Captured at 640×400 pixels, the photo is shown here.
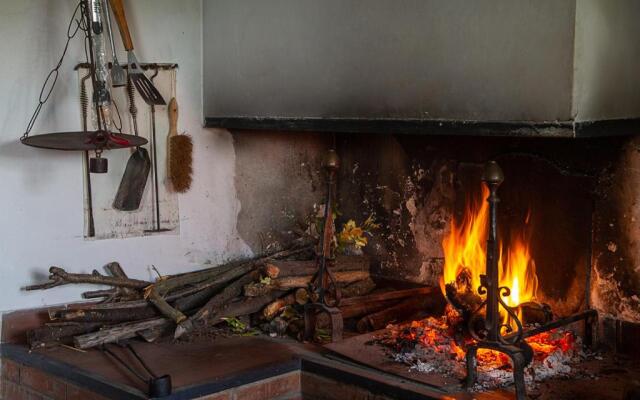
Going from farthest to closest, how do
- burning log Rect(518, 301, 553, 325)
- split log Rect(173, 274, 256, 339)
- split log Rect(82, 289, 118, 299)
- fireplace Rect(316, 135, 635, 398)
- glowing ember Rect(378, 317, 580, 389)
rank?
split log Rect(82, 289, 118, 299) < split log Rect(173, 274, 256, 339) < burning log Rect(518, 301, 553, 325) < fireplace Rect(316, 135, 635, 398) < glowing ember Rect(378, 317, 580, 389)

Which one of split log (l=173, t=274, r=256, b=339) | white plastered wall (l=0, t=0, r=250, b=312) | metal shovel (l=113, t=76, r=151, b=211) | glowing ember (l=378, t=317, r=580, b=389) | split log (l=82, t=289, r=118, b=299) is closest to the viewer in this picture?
glowing ember (l=378, t=317, r=580, b=389)

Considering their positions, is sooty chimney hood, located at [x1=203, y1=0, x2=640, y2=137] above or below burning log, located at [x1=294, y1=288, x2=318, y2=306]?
above

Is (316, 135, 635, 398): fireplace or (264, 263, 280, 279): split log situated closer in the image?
(316, 135, 635, 398): fireplace

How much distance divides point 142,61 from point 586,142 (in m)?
2.17

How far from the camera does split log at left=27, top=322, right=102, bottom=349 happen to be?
12.2 ft

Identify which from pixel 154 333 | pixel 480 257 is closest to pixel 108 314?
pixel 154 333

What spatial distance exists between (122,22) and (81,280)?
1235mm

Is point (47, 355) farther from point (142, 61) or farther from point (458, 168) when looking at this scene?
point (458, 168)

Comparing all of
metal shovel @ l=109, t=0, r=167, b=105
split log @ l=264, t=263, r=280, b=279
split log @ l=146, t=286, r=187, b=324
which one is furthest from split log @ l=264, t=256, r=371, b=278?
metal shovel @ l=109, t=0, r=167, b=105

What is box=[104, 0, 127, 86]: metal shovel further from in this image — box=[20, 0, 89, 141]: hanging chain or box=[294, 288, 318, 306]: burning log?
box=[294, 288, 318, 306]: burning log

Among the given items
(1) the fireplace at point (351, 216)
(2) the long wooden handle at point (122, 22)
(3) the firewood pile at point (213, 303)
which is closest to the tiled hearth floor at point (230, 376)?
(1) the fireplace at point (351, 216)

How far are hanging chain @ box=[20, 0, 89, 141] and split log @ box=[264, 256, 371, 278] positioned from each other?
4.29ft

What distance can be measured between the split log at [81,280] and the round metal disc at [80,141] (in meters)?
0.59

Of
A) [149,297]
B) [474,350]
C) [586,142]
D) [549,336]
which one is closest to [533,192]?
[586,142]
